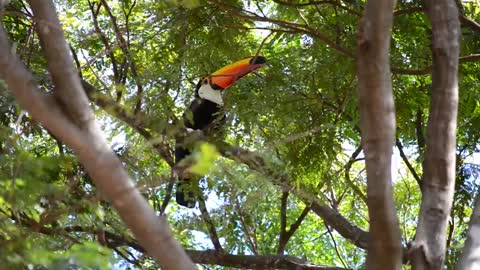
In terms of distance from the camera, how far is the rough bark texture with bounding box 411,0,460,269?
2.12m

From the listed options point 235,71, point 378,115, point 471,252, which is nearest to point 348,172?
point 235,71

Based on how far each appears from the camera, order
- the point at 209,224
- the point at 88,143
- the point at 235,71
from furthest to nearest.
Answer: the point at 235,71 < the point at 209,224 < the point at 88,143

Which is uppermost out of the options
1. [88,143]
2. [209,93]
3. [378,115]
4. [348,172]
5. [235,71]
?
[209,93]

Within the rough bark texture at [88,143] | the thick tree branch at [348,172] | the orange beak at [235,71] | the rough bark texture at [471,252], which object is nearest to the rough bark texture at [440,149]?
the rough bark texture at [471,252]

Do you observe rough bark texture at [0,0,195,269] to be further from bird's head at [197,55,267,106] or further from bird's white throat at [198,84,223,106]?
bird's white throat at [198,84,223,106]

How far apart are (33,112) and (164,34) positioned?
2.34 meters

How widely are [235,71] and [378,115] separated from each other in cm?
215

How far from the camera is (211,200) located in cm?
371

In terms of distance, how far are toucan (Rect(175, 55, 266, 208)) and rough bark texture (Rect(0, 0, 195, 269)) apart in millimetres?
1711

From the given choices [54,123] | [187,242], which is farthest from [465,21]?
[54,123]

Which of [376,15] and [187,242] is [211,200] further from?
[376,15]

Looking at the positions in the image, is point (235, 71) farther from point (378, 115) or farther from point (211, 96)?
point (378, 115)

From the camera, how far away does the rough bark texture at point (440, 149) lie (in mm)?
2121

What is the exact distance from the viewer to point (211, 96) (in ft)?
13.9
